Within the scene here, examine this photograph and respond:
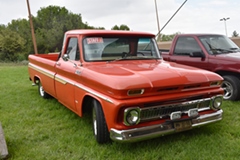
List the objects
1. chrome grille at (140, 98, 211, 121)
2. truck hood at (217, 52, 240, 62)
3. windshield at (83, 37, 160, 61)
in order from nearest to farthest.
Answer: chrome grille at (140, 98, 211, 121)
windshield at (83, 37, 160, 61)
truck hood at (217, 52, 240, 62)

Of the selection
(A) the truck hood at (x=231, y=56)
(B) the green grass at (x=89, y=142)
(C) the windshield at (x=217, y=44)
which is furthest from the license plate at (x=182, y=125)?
(C) the windshield at (x=217, y=44)

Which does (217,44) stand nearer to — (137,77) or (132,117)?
(137,77)

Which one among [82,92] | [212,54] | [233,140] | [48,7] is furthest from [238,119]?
[48,7]

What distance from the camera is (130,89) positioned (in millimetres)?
2967

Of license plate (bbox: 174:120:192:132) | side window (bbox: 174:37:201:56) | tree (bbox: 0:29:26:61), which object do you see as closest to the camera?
license plate (bbox: 174:120:192:132)

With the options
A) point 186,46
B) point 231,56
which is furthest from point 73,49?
point 231,56

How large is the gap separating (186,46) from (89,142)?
4079 mm

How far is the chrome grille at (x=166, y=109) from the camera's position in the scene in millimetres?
3193

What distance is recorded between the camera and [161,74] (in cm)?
333

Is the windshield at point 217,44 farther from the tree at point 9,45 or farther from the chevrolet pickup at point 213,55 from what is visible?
the tree at point 9,45

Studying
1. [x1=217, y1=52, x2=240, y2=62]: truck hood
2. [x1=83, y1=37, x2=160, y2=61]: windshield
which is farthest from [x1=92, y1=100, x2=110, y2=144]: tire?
[x1=217, y1=52, x2=240, y2=62]: truck hood

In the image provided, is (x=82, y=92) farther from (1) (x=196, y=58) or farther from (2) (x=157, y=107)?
(1) (x=196, y=58)

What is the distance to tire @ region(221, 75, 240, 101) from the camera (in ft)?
18.1

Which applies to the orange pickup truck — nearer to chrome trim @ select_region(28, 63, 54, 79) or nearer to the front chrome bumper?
the front chrome bumper
